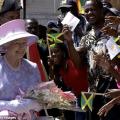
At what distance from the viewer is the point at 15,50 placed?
14.8 ft

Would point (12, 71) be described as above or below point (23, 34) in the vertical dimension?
below

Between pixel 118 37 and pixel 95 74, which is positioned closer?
pixel 118 37

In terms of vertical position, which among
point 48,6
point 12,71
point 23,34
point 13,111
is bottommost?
point 48,6

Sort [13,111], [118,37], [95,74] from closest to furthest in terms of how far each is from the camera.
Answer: [13,111]
[118,37]
[95,74]

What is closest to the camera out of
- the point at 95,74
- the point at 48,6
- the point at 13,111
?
the point at 13,111

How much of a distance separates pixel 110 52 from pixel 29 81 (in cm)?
111

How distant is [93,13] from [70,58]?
0.62m

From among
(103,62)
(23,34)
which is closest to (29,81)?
(23,34)

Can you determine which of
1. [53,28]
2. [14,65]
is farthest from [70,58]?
[14,65]

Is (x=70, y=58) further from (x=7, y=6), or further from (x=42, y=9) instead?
(x=42, y=9)

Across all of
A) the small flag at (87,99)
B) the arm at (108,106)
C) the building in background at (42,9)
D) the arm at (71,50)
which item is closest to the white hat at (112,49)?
the arm at (108,106)

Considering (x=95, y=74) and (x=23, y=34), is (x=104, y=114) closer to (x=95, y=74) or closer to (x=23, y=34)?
(x=95, y=74)

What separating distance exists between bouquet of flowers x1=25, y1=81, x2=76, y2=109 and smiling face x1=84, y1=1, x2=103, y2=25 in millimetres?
1804

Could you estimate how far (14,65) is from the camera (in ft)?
15.0
